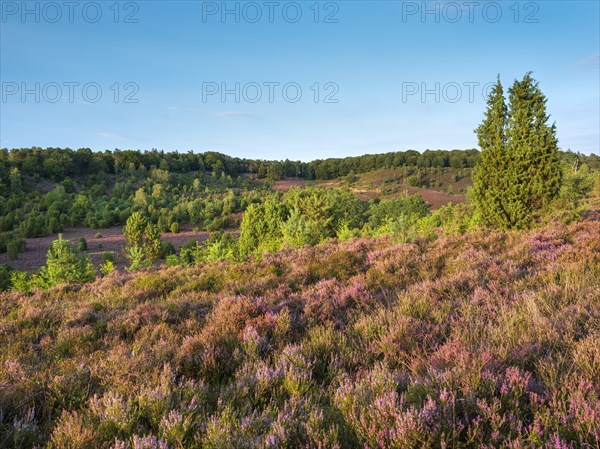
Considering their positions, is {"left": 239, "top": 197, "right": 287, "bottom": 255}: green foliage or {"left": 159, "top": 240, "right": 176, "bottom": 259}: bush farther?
{"left": 159, "top": 240, "right": 176, "bottom": 259}: bush

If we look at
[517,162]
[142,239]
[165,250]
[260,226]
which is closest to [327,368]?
[517,162]

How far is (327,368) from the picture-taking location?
350 cm

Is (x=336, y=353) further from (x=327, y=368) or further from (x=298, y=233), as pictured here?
(x=298, y=233)

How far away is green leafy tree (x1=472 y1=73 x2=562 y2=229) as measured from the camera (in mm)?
12750

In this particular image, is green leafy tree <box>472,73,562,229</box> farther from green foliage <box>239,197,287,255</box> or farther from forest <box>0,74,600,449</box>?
green foliage <box>239,197,287,255</box>

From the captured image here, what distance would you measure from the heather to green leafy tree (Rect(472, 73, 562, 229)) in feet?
21.7

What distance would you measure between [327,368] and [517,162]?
43.5ft

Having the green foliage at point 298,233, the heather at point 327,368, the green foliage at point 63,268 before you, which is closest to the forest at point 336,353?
the heather at point 327,368

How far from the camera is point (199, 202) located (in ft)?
221

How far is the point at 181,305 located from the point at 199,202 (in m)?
64.4

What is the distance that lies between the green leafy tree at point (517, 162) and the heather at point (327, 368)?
6.61 meters

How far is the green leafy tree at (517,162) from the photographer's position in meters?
12.8

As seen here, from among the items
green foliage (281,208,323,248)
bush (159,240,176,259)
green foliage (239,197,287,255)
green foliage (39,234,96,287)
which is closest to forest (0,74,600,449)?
green foliage (281,208,323,248)

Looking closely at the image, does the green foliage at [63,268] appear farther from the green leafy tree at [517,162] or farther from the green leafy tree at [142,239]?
the green leafy tree at [517,162]
